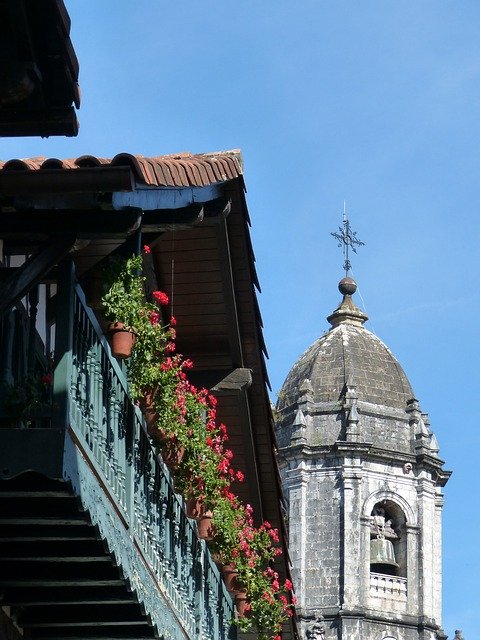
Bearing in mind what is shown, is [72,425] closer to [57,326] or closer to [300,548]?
[57,326]

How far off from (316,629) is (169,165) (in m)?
36.8

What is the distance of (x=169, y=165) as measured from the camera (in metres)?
12.3

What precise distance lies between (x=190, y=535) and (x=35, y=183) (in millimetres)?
5380

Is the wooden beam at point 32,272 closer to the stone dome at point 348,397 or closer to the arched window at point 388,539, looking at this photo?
the stone dome at point 348,397

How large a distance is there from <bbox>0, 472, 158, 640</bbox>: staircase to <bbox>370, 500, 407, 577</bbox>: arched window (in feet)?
125

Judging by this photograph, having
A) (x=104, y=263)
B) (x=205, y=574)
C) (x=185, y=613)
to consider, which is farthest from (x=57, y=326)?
(x=205, y=574)

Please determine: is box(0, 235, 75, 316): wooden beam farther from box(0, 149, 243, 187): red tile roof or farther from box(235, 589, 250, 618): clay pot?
box(235, 589, 250, 618): clay pot

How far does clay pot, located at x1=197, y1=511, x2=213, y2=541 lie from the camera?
15.5 metres

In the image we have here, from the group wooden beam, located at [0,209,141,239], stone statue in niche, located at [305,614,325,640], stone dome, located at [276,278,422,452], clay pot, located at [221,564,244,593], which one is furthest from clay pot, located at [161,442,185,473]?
stone dome, located at [276,278,422,452]

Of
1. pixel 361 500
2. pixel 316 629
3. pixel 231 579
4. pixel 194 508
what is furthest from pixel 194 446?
pixel 361 500

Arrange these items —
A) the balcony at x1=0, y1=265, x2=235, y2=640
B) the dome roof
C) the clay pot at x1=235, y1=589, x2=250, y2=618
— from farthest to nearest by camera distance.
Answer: the dome roof
the clay pot at x1=235, y1=589, x2=250, y2=618
the balcony at x1=0, y1=265, x2=235, y2=640

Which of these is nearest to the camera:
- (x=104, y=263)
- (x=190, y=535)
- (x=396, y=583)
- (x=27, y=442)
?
(x=27, y=442)

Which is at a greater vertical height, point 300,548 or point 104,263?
point 300,548

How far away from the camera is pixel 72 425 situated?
10266mm
